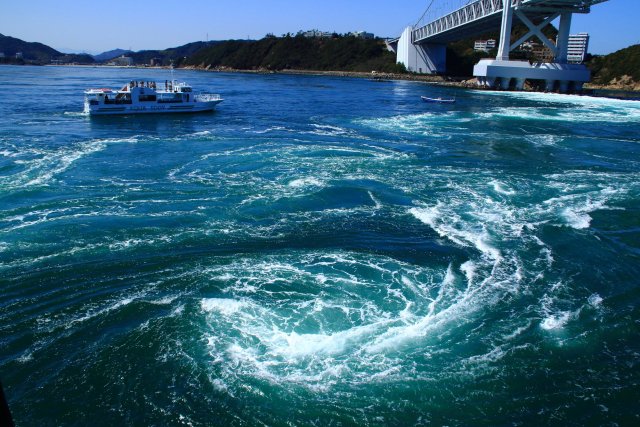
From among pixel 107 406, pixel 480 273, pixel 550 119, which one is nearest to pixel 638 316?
pixel 480 273

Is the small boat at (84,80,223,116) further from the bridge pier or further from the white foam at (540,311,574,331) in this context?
the bridge pier

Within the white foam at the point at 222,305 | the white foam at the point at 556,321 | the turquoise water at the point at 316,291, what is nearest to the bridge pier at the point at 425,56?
the turquoise water at the point at 316,291

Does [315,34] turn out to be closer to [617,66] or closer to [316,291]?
[617,66]

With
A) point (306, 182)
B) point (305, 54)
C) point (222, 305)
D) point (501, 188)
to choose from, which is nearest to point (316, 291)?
point (222, 305)

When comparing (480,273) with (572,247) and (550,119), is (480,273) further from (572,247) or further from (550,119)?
(550,119)

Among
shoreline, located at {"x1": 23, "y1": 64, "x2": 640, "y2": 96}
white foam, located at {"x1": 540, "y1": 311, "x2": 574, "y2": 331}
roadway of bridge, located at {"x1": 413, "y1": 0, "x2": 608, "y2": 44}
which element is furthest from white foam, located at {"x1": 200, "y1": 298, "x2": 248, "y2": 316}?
shoreline, located at {"x1": 23, "y1": 64, "x2": 640, "y2": 96}

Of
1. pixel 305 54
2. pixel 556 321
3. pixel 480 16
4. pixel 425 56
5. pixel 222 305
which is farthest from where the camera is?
pixel 305 54
